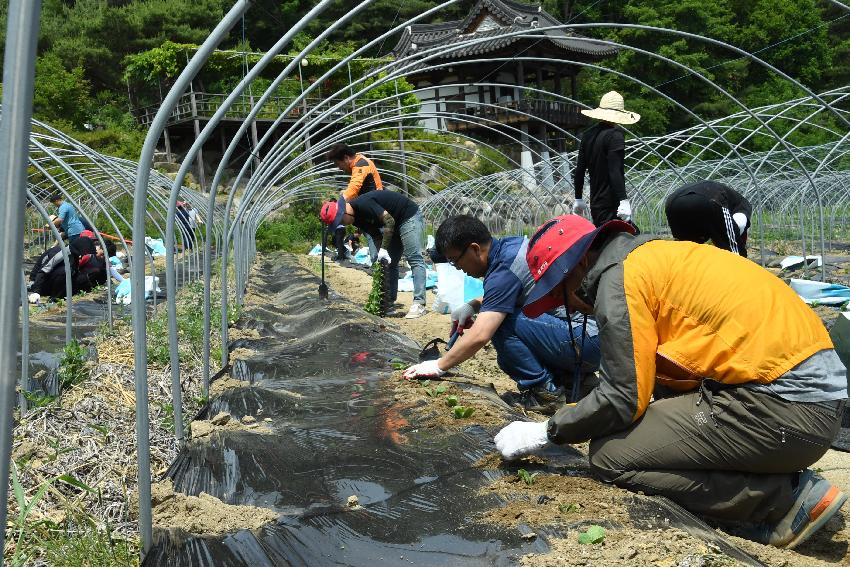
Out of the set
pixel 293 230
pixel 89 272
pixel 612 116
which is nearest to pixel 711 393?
pixel 612 116

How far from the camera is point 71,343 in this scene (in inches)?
203

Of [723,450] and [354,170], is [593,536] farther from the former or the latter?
[354,170]

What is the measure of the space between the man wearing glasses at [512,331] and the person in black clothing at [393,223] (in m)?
3.65

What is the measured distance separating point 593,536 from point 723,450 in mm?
659

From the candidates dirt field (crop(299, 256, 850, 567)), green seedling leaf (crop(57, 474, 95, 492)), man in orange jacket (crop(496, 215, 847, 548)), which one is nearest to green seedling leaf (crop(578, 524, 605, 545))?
dirt field (crop(299, 256, 850, 567))

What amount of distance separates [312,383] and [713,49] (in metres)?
31.4

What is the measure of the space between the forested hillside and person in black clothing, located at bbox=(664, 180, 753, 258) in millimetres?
20160

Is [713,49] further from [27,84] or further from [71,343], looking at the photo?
[27,84]

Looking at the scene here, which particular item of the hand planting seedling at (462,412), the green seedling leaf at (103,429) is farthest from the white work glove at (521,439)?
the green seedling leaf at (103,429)

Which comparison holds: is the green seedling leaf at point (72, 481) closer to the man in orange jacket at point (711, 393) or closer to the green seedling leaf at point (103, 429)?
the green seedling leaf at point (103, 429)

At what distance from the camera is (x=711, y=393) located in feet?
8.66

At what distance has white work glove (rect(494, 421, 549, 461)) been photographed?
2785 mm

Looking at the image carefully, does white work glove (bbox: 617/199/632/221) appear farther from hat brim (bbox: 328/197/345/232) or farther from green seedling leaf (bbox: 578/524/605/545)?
green seedling leaf (bbox: 578/524/605/545)

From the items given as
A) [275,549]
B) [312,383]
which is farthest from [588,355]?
[275,549]
